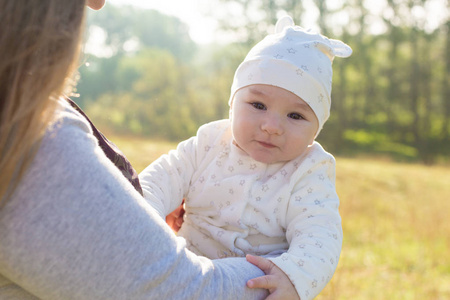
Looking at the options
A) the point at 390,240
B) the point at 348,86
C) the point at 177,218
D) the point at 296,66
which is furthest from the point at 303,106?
the point at 348,86

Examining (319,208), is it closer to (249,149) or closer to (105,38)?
(249,149)

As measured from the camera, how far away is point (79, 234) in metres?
0.91

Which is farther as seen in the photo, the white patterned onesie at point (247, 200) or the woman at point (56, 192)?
the white patterned onesie at point (247, 200)

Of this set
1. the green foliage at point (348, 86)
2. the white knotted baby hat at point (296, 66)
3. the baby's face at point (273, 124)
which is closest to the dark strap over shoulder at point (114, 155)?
the baby's face at point (273, 124)

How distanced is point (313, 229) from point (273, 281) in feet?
1.03

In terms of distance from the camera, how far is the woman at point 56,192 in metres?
0.87

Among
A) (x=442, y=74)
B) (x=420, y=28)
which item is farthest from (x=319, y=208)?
(x=442, y=74)

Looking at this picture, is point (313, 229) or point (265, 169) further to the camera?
point (265, 169)

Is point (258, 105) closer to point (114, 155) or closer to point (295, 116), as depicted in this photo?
point (295, 116)

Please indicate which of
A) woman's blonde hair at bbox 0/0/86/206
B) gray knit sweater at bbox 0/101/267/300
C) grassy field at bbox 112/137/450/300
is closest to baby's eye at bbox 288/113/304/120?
gray knit sweater at bbox 0/101/267/300

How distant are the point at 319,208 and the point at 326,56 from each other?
0.65 metres

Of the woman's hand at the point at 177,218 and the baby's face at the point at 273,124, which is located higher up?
the baby's face at the point at 273,124

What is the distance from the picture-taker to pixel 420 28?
25219mm

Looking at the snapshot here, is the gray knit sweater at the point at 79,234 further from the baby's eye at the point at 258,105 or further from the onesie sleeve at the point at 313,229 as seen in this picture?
the baby's eye at the point at 258,105
